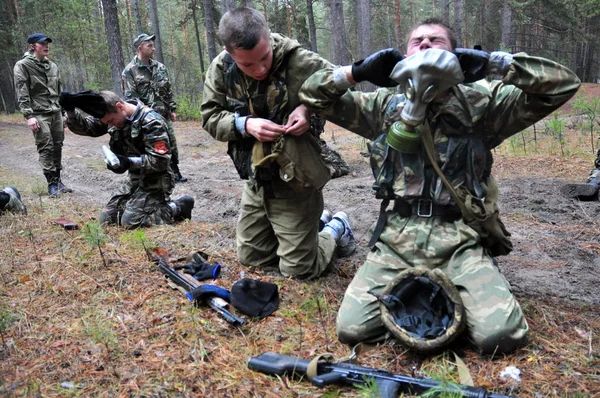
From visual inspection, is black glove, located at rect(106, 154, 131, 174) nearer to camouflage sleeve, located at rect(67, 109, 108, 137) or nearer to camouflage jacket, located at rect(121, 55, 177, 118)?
camouflage sleeve, located at rect(67, 109, 108, 137)

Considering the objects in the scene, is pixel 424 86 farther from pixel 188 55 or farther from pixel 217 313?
pixel 188 55

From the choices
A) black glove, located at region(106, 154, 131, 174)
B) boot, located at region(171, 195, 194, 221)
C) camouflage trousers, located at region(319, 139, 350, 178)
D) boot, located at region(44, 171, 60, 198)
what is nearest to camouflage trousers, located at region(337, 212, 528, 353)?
black glove, located at region(106, 154, 131, 174)

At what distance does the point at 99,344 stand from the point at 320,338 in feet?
4.33

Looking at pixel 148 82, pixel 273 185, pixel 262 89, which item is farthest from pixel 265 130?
pixel 148 82

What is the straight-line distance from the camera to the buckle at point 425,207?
9.88 ft

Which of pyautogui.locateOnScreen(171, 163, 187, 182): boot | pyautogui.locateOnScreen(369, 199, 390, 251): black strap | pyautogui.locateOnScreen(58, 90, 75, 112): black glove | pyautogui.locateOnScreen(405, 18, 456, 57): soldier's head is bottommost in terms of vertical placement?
pyautogui.locateOnScreen(171, 163, 187, 182): boot

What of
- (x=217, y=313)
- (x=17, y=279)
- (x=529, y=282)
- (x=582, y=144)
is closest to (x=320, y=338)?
(x=217, y=313)

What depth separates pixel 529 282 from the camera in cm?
371

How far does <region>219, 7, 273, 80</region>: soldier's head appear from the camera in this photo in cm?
312

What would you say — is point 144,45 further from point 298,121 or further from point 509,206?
point 509,206

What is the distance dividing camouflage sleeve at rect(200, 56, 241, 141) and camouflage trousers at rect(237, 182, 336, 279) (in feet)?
1.86

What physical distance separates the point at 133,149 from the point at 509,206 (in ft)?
15.4

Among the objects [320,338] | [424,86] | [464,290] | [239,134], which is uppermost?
[424,86]

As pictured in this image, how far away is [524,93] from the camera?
8.80 feet
